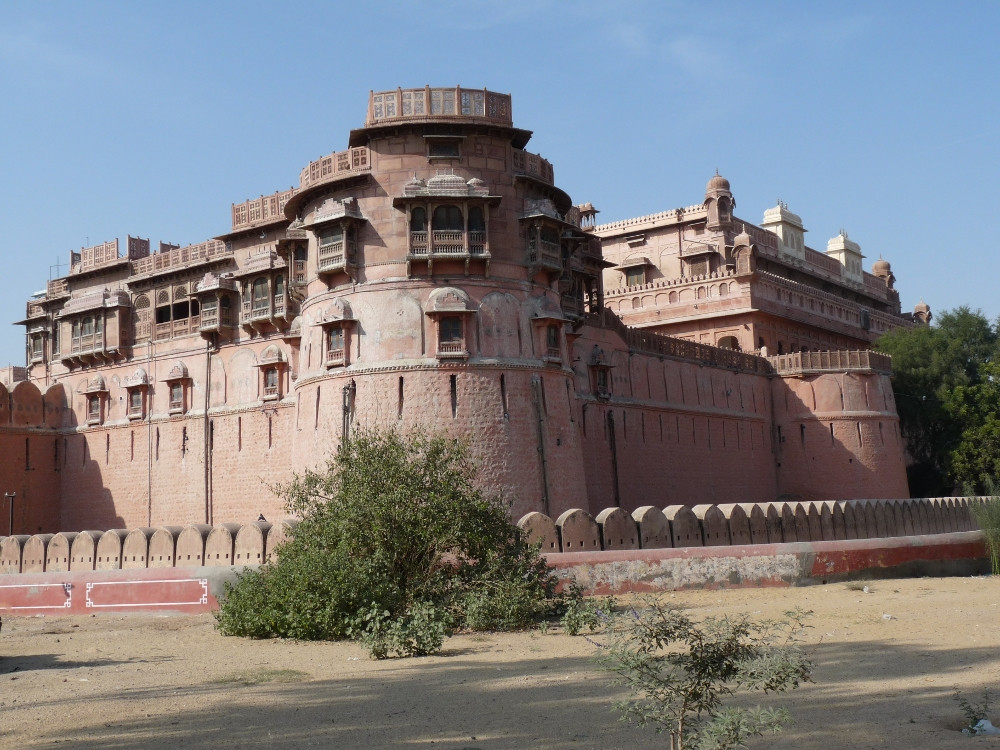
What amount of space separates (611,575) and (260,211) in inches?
843

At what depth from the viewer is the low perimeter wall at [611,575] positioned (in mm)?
20891

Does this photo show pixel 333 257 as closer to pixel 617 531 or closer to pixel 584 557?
pixel 617 531

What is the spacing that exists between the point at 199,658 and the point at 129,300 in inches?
1134

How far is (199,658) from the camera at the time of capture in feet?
49.9

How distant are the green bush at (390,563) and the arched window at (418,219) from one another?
8509mm

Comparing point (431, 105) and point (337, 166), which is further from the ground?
point (431, 105)

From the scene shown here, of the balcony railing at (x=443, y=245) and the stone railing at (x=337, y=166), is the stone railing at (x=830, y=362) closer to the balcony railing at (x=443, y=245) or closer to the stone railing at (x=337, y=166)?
the balcony railing at (x=443, y=245)

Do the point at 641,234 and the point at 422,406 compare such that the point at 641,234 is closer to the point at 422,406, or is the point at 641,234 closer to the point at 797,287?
the point at 797,287

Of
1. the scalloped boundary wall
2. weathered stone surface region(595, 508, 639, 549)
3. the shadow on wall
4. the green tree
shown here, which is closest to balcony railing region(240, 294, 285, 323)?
the shadow on wall

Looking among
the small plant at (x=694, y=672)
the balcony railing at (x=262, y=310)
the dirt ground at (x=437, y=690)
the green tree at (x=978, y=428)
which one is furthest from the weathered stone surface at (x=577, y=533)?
the green tree at (x=978, y=428)

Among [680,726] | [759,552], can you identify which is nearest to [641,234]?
[759,552]

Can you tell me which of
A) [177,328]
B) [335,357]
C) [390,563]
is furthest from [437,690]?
[177,328]

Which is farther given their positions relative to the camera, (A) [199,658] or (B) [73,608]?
(B) [73,608]

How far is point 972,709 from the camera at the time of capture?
960 cm
